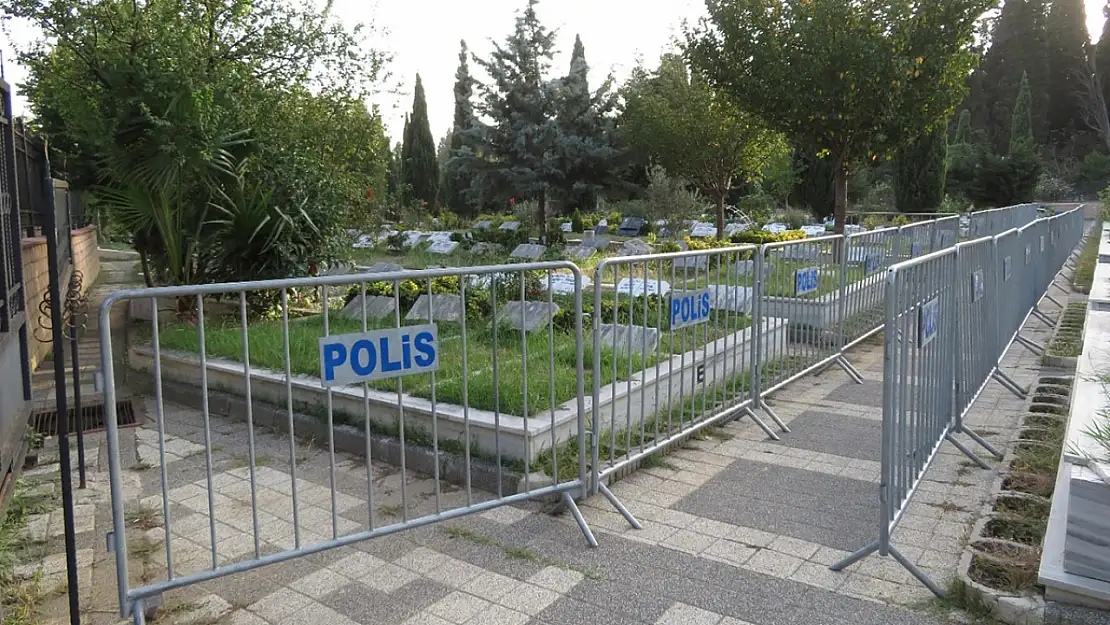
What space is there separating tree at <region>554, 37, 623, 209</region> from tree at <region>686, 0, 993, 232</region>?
13581 millimetres

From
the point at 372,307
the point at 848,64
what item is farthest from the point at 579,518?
the point at 848,64

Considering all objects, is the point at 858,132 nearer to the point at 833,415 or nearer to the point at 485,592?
the point at 833,415

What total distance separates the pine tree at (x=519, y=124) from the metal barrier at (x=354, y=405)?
67.7 ft

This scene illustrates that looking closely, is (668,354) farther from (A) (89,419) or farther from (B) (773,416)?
(A) (89,419)

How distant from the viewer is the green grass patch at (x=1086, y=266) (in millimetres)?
13875

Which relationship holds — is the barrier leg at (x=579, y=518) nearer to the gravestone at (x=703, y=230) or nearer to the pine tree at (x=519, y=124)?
the gravestone at (x=703, y=230)

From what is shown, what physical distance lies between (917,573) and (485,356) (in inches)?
159

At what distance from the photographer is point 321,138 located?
1217 centimetres

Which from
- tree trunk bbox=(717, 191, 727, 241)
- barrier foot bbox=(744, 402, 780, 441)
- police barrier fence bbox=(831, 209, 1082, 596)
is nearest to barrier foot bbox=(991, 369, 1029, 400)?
police barrier fence bbox=(831, 209, 1082, 596)

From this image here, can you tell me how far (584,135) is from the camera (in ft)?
96.2

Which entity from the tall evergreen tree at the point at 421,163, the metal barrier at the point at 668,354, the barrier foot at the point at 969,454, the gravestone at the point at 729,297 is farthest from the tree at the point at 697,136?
the tall evergreen tree at the point at 421,163

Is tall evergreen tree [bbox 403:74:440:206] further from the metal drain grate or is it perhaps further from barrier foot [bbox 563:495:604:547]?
barrier foot [bbox 563:495:604:547]

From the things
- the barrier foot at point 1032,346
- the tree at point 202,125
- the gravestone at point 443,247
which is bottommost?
the barrier foot at point 1032,346

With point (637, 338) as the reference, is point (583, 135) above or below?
above
